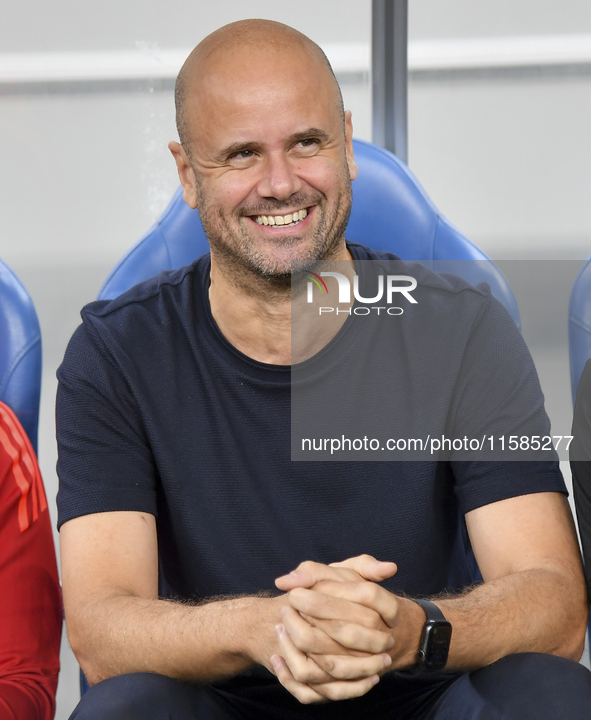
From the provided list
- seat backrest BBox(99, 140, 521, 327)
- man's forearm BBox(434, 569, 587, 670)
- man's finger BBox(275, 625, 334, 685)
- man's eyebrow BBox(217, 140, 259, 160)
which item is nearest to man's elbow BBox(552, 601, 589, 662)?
man's forearm BBox(434, 569, 587, 670)

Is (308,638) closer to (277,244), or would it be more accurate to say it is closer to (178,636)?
(178,636)

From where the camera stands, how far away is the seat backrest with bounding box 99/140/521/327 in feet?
4.71

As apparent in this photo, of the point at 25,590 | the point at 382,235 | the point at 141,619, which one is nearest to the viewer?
the point at 141,619

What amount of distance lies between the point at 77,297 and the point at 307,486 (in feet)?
4.94

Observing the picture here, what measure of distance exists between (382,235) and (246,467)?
0.51m

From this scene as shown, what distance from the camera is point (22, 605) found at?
1147mm

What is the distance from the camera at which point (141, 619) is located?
102 cm

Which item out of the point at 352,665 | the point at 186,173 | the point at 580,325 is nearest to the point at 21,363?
the point at 186,173

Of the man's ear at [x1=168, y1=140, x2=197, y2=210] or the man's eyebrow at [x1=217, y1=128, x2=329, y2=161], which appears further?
the man's ear at [x1=168, y1=140, x2=197, y2=210]

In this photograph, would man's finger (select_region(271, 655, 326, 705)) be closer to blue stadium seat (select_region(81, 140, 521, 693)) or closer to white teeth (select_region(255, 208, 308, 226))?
white teeth (select_region(255, 208, 308, 226))

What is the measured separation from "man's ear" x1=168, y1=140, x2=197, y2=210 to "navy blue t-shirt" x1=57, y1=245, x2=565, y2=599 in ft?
0.80

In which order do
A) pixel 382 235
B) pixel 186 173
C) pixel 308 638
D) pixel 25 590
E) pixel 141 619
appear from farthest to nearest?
pixel 382 235 < pixel 186 173 < pixel 25 590 < pixel 141 619 < pixel 308 638

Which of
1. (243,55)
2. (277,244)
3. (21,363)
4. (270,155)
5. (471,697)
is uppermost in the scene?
(243,55)

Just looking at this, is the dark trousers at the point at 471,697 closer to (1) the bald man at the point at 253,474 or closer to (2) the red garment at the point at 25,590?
(1) the bald man at the point at 253,474
